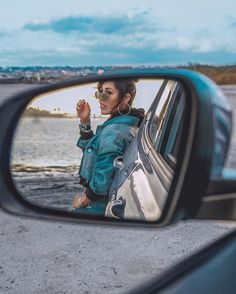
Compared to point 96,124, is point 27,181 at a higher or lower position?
lower

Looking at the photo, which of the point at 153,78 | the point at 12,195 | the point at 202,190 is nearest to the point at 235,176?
the point at 202,190

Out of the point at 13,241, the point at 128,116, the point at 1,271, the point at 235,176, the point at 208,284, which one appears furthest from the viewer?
the point at 13,241

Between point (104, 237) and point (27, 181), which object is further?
point (104, 237)

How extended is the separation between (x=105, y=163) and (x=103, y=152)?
3 centimetres

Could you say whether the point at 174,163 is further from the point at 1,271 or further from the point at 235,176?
the point at 1,271

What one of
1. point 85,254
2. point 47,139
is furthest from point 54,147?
point 85,254

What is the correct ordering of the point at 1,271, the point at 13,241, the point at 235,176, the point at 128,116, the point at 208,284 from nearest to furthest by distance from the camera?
the point at 208,284 < the point at 235,176 < the point at 128,116 < the point at 1,271 < the point at 13,241

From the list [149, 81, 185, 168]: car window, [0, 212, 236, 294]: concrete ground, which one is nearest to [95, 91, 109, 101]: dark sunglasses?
A: [149, 81, 185, 168]: car window

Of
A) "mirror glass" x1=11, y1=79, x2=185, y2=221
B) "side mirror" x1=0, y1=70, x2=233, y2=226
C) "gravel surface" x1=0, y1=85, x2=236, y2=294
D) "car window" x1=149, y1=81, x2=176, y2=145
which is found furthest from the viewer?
"gravel surface" x1=0, y1=85, x2=236, y2=294

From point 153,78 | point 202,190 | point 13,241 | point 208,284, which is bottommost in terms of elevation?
point 13,241

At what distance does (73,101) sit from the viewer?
3.91 ft

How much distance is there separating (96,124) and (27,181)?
0.19m

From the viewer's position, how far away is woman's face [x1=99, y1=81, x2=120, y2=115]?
112 cm

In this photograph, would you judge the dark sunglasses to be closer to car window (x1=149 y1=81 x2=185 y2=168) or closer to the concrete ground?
car window (x1=149 y1=81 x2=185 y2=168)
